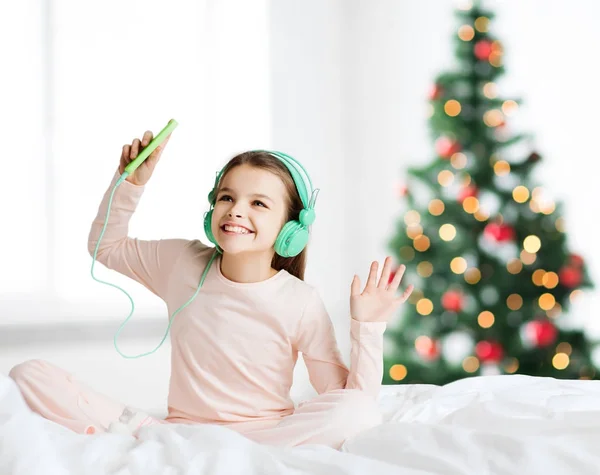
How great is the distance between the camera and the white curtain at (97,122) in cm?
313

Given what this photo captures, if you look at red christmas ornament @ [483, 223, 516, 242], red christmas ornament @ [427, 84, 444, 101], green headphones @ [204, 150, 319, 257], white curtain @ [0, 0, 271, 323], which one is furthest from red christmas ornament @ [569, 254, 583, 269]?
green headphones @ [204, 150, 319, 257]

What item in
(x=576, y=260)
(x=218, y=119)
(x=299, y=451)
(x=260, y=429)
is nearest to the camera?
(x=299, y=451)

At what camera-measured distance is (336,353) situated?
63.1 inches

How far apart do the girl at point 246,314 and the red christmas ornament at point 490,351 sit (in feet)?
5.95

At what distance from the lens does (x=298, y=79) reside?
396cm

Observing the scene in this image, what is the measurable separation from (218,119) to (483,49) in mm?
1251

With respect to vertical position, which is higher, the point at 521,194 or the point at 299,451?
the point at 521,194

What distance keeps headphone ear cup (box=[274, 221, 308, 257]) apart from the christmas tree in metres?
1.76

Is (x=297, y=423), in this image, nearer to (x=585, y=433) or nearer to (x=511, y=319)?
(x=585, y=433)

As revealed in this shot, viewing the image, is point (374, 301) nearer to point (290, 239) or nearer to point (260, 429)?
point (290, 239)

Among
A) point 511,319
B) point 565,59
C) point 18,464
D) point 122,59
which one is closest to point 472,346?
point 511,319

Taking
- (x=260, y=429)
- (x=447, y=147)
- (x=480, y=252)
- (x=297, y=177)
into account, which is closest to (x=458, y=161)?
(x=447, y=147)

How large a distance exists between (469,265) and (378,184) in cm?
96

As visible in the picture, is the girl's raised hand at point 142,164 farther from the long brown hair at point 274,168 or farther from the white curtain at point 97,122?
the white curtain at point 97,122
